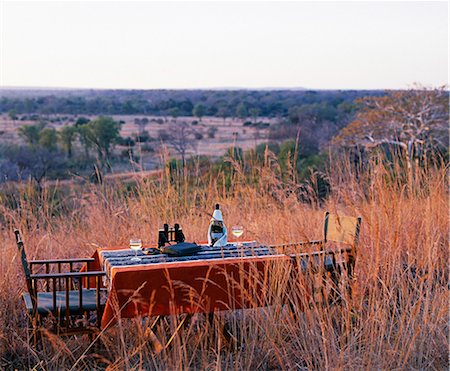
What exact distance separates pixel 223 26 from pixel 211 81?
10299 millimetres

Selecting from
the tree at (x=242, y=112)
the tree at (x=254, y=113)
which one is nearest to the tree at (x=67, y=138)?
the tree at (x=254, y=113)

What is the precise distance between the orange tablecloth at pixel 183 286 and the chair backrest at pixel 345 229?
0.49 meters

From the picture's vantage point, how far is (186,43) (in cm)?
1102

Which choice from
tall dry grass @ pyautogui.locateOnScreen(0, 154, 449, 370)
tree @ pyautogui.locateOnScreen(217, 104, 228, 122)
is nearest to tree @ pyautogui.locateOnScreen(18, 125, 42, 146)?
tree @ pyautogui.locateOnScreen(217, 104, 228, 122)

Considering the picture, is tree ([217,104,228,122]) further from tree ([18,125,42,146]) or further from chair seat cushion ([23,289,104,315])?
chair seat cushion ([23,289,104,315])

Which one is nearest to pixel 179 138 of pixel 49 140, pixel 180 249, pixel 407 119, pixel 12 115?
pixel 49 140

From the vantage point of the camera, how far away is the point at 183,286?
12.0ft

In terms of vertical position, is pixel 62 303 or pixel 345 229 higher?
pixel 345 229

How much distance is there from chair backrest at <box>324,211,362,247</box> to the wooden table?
351 mm

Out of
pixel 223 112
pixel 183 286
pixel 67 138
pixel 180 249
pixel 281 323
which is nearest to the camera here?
pixel 183 286

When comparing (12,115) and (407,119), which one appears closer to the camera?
(407,119)

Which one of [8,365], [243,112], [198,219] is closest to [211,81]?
[198,219]

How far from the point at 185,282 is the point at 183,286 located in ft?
0.08

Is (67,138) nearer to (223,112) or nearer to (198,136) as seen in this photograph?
(198,136)
